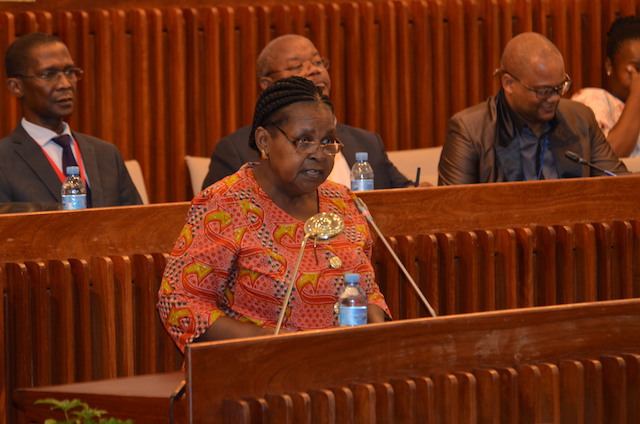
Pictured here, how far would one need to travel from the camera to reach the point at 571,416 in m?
2.75

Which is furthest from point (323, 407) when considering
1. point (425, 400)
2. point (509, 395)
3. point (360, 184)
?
point (360, 184)

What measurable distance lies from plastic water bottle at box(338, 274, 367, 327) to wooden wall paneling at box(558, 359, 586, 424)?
0.54m

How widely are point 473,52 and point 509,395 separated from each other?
4.08 m

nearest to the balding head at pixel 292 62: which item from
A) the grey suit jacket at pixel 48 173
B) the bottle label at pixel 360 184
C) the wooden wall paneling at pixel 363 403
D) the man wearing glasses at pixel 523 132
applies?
the bottle label at pixel 360 184

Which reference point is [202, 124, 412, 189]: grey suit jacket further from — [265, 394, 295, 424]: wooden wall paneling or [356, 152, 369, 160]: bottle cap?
[265, 394, 295, 424]: wooden wall paneling

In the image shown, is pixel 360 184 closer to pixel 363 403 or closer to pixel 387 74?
pixel 387 74

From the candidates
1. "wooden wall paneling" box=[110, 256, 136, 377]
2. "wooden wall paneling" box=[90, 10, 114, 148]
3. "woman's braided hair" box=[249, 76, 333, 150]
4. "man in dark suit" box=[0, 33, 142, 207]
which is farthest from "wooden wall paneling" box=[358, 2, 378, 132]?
"woman's braided hair" box=[249, 76, 333, 150]

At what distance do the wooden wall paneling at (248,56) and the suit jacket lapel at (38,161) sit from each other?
1.67 metres

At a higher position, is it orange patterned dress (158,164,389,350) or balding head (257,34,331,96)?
balding head (257,34,331,96)

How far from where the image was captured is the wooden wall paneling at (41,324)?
12.0 feet

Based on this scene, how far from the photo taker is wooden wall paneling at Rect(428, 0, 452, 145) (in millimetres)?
6469

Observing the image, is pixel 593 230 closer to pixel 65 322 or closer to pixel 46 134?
pixel 65 322

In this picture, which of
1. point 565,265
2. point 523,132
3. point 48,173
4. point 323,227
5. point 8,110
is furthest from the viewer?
point 8,110

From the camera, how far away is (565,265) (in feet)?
14.0
